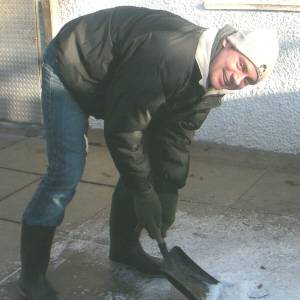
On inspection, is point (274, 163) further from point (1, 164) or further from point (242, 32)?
point (242, 32)

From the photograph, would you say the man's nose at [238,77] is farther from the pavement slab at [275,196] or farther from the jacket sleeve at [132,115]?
the pavement slab at [275,196]

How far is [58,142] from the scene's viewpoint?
9.86ft

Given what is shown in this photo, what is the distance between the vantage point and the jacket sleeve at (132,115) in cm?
264

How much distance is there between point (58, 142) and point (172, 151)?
1.95 ft

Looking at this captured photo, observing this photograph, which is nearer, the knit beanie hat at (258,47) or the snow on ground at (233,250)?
the knit beanie hat at (258,47)

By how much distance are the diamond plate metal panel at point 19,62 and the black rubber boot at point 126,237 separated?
3.16m

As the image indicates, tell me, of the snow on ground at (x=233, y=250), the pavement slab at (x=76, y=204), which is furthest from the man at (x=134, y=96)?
the pavement slab at (x=76, y=204)

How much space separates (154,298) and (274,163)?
7.78 feet

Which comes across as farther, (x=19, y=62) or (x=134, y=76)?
(x=19, y=62)

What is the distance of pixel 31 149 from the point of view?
590 centimetres

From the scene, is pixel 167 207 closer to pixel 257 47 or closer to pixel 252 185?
pixel 257 47

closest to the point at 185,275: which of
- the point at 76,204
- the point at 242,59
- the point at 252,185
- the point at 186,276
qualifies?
the point at 186,276

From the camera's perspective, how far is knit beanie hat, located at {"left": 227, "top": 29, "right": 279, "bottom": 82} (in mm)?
2596

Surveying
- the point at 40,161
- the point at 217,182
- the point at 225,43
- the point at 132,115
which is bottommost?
the point at 40,161
